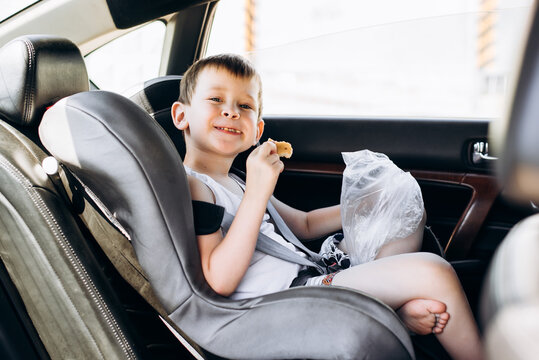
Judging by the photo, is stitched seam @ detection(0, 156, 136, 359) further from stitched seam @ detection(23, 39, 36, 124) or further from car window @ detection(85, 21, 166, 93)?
car window @ detection(85, 21, 166, 93)

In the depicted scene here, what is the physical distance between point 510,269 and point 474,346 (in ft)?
2.36

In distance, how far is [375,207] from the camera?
1.56 m

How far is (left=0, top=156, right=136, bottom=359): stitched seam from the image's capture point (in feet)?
3.42

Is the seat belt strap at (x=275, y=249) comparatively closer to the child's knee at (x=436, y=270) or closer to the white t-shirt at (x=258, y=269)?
the white t-shirt at (x=258, y=269)

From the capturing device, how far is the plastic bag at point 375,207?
1488 mm

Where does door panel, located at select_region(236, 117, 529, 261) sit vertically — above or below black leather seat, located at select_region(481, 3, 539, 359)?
below

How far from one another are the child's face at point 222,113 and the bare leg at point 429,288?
0.52 m

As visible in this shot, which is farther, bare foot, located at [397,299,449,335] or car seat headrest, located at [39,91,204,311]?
bare foot, located at [397,299,449,335]

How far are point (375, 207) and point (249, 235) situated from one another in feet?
1.81

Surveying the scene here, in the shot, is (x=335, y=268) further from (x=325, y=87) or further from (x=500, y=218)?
(x=325, y=87)

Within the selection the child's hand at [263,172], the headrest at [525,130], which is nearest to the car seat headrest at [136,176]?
the child's hand at [263,172]

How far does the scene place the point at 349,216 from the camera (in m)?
1.60

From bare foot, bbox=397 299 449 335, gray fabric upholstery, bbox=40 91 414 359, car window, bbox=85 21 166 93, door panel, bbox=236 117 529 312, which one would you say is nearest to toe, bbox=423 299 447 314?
bare foot, bbox=397 299 449 335

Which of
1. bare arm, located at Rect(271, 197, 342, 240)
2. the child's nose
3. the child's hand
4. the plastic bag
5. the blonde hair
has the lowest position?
bare arm, located at Rect(271, 197, 342, 240)
